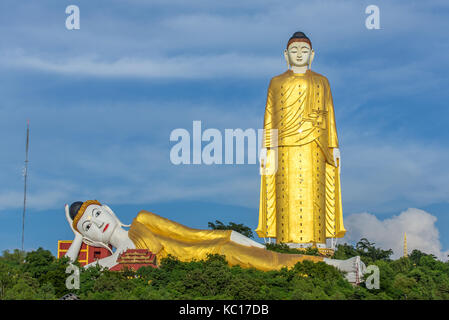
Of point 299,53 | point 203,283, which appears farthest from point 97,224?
point 299,53

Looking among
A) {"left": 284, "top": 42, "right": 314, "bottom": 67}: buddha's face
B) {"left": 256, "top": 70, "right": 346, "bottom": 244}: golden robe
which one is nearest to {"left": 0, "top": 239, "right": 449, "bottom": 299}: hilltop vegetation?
{"left": 256, "top": 70, "right": 346, "bottom": 244}: golden robe

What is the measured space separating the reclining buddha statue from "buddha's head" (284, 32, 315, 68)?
918 centimetres

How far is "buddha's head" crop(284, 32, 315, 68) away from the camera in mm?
33156

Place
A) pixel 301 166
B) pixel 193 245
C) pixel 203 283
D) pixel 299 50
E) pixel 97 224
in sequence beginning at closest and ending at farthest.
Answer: pixel 203 283 < pixel 193 245 < pixel 97 224 < pixel 301 166 < pixel 299 50

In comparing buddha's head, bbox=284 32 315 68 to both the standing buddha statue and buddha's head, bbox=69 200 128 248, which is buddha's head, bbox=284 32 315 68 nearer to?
the standing buddha statue

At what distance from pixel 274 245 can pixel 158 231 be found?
5.02 meters

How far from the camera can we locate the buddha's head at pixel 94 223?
29141 millimetres

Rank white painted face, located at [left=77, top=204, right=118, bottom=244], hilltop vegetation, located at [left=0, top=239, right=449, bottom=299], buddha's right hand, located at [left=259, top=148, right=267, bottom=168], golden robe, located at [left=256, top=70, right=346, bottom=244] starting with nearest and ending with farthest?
1. hilltop vegetation, located at [left=0, top=239, right=449, bottom=299]
2. white painted face, located at [left=77, top=204, right=118, bottom=244]
3. golden robe, located at [left=256, top=70, right=346, bottom=244]
4. buddha's right hand, located at [left=259, top=148, right=267, bottom=168]

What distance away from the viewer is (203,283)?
23578 mm

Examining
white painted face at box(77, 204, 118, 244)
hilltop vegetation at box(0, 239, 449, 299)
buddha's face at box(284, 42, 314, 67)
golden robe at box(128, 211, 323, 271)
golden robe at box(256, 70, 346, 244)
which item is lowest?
hilltop vegetation at box(0, 239, 449, 299)

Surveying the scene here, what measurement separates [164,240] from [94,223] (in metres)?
3.07

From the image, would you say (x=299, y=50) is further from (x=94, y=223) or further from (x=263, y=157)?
(x=94, y=223)
